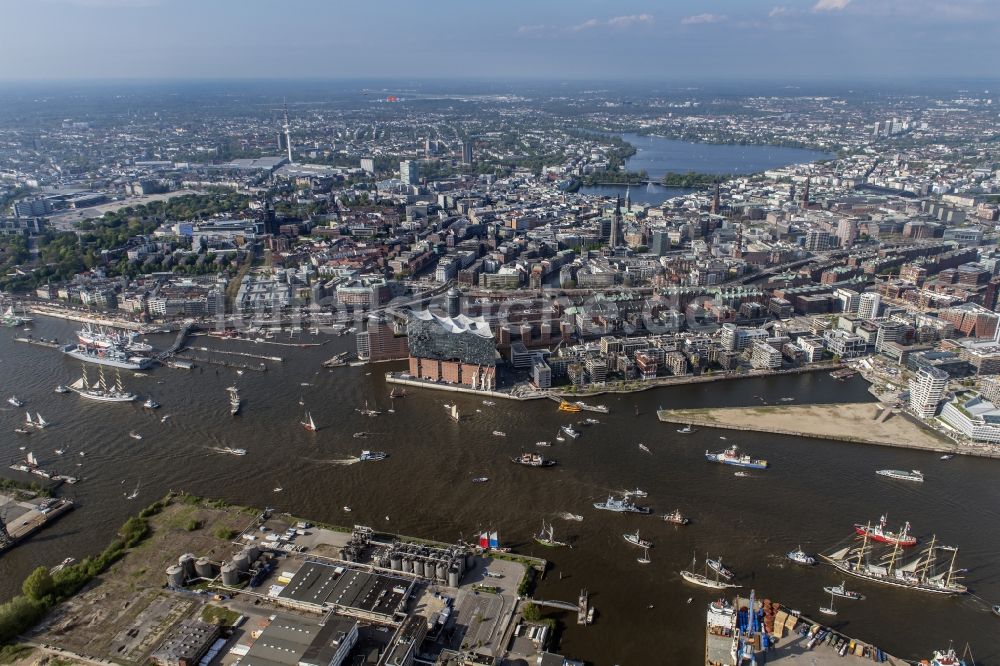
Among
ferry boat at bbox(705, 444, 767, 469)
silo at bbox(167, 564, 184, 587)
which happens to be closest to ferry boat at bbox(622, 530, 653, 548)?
ferry boat at bbox(705, 444, 767, 469)

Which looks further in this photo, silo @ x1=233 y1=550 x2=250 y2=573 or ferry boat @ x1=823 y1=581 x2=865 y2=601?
silo @ x1=233 y1=550 x2=250 y2=573

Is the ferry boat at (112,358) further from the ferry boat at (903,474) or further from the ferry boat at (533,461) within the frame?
the ferry boat at (903,474)

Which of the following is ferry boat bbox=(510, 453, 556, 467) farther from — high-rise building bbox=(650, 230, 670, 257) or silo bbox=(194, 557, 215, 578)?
high-rise building bbox=(650, 230, 670, 257)

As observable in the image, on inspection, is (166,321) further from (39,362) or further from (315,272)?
(315,272)

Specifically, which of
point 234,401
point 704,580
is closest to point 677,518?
point 704,580

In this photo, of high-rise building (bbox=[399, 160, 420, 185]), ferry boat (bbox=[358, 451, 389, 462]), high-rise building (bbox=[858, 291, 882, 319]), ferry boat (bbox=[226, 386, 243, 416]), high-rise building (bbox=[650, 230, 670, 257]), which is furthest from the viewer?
high-rise building (bbox=[399, 160, 420, 185])

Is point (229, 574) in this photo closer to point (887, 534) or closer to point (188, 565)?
point (188, 565)

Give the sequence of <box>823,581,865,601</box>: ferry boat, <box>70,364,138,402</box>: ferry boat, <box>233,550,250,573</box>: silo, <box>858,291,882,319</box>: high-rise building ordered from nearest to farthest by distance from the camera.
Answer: <box>823,581,865,601</box>: ferry boat < <box>233,550,250,573</box>: silo < <box>70,364,138,402</box>: ferry boat < <box>858,291,882,319</box>: high-rise building

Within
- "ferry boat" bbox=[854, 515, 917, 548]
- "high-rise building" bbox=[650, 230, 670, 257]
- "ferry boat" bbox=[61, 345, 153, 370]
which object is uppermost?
"high-rise building" bbox=[650, 230, 670, 257]
